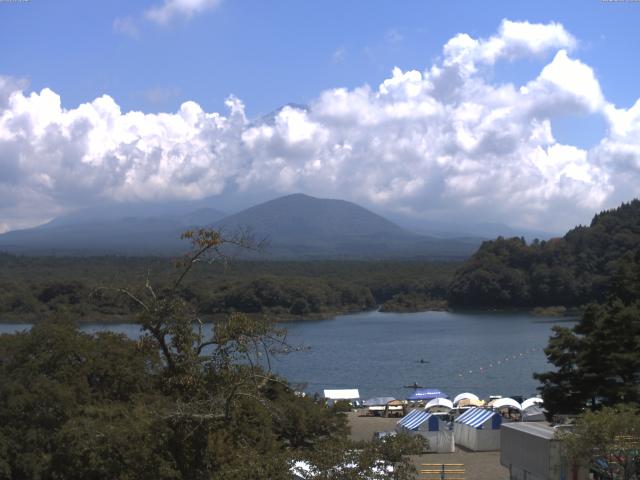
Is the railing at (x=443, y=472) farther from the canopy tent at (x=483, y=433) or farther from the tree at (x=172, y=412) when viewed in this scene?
the tree at (x=172, y=412)

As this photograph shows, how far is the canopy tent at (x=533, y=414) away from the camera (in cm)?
2019

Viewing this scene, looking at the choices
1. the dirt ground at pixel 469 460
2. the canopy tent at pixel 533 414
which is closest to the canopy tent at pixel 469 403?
the canopy tent at pixel 533 414

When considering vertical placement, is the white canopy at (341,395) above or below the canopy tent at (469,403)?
below

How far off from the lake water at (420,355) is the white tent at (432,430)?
9228 mm

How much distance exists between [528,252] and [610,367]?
55.3m

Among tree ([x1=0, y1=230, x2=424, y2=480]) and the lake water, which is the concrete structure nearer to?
tree ([x1=0, y1=230, x2=424, y2=480])

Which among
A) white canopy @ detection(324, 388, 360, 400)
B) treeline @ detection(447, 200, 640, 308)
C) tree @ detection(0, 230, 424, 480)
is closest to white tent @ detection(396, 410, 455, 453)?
tree @ detection(0, 230, 424, 480)

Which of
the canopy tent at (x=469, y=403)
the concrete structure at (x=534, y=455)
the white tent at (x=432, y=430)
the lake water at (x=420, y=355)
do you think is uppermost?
the concrete structure at (x=534, y=455)

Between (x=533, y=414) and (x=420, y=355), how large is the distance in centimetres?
1984

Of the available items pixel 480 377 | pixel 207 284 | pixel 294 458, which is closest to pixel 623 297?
pixel 480 377

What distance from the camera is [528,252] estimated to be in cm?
6894

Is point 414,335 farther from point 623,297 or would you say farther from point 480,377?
point 623,297

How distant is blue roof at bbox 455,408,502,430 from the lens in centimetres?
1662

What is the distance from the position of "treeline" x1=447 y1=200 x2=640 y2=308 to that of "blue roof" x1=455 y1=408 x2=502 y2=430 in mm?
45712
